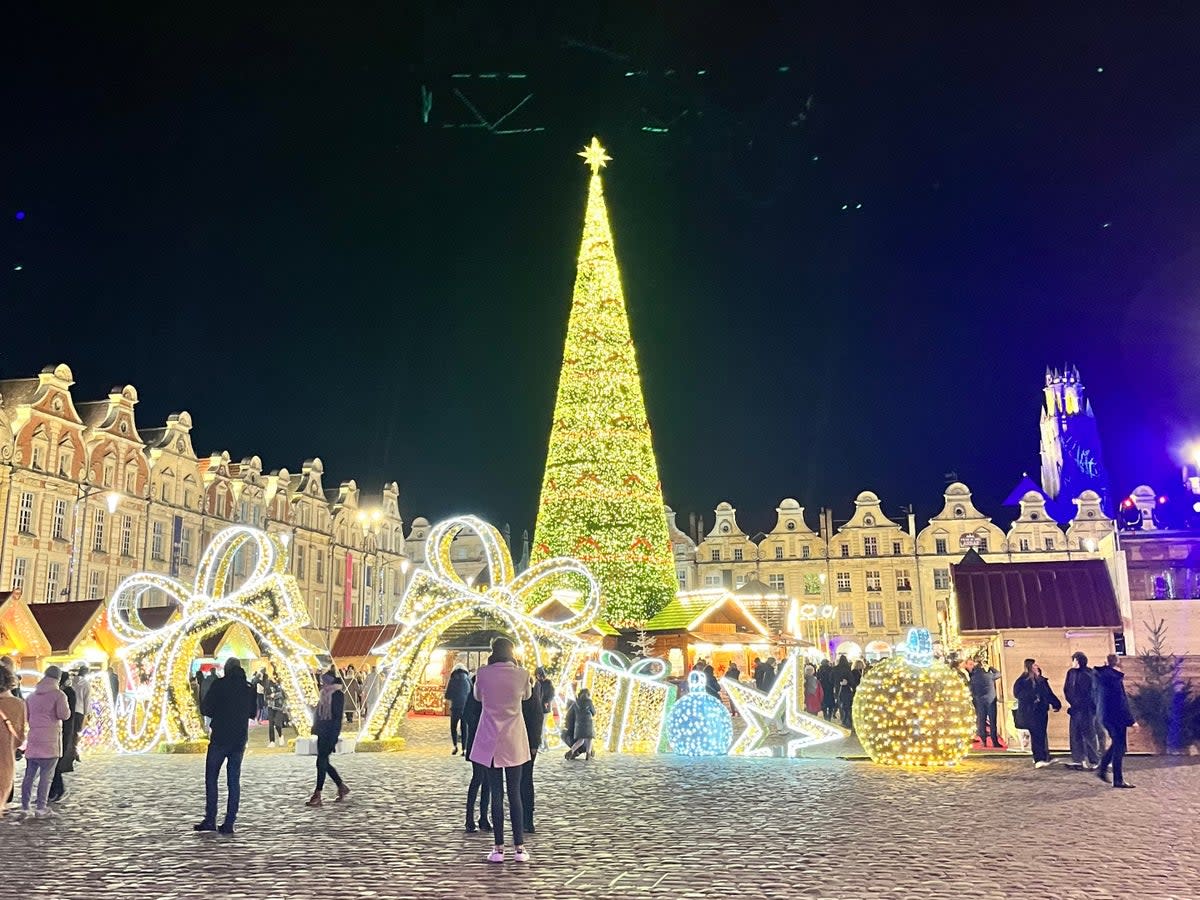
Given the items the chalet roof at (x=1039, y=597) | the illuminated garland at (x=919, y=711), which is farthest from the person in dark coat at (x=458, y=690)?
the chalet roof at (x=1039, y=597)

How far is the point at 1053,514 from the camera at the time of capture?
308 feet

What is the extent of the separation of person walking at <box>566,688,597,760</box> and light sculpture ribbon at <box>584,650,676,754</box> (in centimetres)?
149

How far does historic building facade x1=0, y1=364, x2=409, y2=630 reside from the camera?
132 feet

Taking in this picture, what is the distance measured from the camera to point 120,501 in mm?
45281

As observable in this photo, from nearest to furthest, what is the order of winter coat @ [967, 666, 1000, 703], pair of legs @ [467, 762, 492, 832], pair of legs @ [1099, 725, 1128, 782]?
pair of legs @ [467, 762, 492, 832], pair of legs @ [1099, 725, 1128, 782], winter coat @ [967, 666, 1000, 703]

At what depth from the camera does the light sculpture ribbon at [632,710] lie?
17328 mm

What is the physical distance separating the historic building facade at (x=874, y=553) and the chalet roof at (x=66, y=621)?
46.5 meters

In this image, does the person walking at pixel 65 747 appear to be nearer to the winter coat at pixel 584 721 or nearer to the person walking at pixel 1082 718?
the winter coat at pixel 584 721

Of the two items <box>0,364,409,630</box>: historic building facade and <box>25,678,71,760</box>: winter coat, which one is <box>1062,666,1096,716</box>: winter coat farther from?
<box>0,364,409,630</box>: historic building facade

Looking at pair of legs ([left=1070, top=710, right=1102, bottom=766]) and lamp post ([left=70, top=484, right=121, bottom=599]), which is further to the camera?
lamp post ([left=70, top=484, right=121, bottom=599])

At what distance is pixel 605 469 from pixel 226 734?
19.5 meters

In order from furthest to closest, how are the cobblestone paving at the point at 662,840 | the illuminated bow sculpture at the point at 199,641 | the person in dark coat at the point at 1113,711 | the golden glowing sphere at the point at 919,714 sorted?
1. the illuminated bow sculpture at the point at 199,641
2. the golden glowing sphere at the point at 919,714
3. the person in dark coat at the point at 1113,711
4. the cobblestone paving at the point at 662,840

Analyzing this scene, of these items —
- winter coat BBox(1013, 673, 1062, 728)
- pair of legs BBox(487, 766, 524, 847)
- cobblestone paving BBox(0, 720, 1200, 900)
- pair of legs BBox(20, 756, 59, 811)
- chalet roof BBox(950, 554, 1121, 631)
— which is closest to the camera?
cobblestone paving BBox(0, 720, 1200, 900)

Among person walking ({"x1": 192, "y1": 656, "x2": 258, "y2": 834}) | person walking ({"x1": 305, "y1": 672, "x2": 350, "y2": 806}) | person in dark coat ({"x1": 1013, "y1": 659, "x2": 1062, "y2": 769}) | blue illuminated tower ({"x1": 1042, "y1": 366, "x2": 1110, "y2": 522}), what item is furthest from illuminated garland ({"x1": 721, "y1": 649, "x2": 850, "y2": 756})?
blue illuminated tower ({"x1": 1042, "y1": 366, "x2": 1110, "y2": 522})
